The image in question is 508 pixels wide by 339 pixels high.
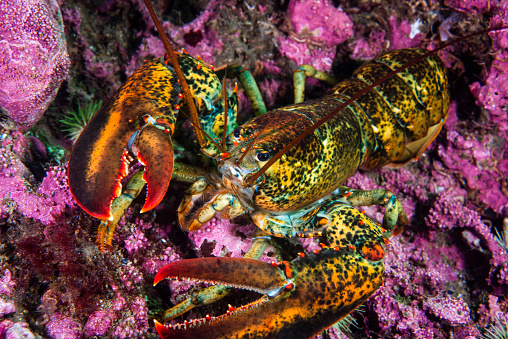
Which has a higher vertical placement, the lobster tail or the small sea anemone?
the lobster tail

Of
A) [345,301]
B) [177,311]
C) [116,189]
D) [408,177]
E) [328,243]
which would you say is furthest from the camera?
[408,177]

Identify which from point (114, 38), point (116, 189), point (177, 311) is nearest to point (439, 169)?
point (177, 311)

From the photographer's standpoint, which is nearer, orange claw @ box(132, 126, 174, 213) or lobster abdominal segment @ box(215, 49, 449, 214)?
orange claw @ box(132, 126, 174, 213)

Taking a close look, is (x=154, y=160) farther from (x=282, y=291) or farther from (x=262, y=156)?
(x=282, y=291)

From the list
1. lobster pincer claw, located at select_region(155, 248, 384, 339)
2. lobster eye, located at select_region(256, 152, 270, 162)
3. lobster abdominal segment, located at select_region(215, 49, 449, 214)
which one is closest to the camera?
lobster pincer claw, located at select_region(155, 248, 384, 339)

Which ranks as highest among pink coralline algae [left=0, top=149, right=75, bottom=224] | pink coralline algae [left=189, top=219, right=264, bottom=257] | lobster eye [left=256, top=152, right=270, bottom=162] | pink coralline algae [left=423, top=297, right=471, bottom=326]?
lobster eye [left=256, top=152, right=270, bottom=162]

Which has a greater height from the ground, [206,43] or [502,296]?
[206,43]

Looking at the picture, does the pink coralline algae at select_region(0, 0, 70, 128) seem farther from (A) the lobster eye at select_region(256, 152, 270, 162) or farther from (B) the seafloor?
(A) the lobster eye at select_region(256, 152, 270, 162)

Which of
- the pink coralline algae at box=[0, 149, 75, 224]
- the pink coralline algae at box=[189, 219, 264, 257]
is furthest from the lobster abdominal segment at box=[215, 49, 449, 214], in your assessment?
the pink coralline algae at box=[0, 149, 75, 224]

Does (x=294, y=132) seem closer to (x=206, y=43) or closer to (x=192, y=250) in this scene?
(x=192, y=250)
